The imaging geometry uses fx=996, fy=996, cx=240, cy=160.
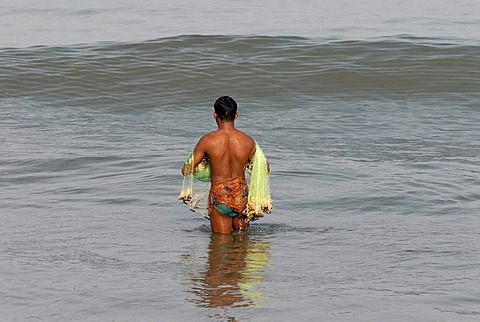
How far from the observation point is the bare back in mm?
8156

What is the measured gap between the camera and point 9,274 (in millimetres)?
7141

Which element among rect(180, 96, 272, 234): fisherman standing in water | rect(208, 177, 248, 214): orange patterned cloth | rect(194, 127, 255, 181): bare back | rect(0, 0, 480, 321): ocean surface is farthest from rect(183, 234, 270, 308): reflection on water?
rect(194, 127, 255, 181): bare back

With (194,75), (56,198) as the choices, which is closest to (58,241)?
(56,198)

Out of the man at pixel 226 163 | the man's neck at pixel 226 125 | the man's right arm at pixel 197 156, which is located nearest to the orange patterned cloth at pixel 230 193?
the man at pixel 226 163

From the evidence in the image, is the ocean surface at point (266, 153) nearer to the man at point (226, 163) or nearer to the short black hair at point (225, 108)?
the man at point (226, 163)

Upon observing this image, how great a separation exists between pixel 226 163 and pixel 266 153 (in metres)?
4.10

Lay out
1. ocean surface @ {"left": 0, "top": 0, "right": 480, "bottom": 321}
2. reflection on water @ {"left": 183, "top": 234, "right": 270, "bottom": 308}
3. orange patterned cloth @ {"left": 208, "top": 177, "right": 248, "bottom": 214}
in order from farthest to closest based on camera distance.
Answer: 1. orange patterned cloth @ {"left": 208, "top": 177, "right": 248, "bottom": 214}
2. ocean surface @ {"left": 0, "top": 0, "right": 480, "bottom": 321}
3. reflection on water @ {"left": 183, "top": 234, "right": 270, "bottom": 308}

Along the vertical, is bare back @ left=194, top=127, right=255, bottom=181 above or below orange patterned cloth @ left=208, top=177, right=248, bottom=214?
above

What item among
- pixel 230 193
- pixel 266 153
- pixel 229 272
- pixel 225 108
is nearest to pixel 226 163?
pixel 230 193

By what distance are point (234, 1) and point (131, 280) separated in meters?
21.0

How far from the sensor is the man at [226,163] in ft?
26.8

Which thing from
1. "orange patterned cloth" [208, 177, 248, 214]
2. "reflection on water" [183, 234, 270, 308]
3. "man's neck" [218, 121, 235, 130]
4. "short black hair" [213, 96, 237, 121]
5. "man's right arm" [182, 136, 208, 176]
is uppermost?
"short black hair" [213, 96, 237, 121]

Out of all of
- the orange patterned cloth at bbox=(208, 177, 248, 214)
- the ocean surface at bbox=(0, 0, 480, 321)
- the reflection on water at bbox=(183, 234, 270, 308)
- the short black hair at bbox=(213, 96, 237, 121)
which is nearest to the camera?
the reflection on water at bbox=(183, 234, 270, 308)

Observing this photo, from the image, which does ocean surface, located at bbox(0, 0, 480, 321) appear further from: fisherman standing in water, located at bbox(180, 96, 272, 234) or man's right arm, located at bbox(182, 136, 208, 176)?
man's right arm, located at bbox(182, 136, 208, 176)
